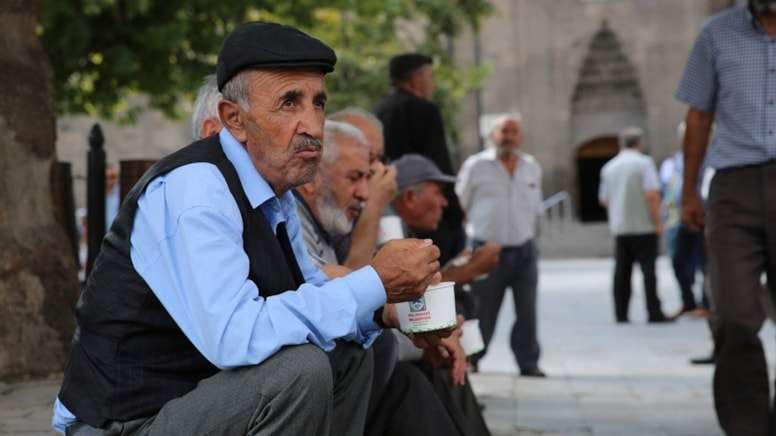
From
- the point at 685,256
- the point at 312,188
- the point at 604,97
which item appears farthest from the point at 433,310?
the point at 604,97

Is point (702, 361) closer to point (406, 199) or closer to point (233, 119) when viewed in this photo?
point (406, 199)

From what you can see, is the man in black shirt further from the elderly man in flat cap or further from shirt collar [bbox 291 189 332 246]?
the elderly man in flat cap

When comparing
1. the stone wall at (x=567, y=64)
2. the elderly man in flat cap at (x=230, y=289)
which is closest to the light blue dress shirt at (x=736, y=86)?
the elderly man in flat cap at (x=230, y=289)

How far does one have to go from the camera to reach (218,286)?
3.03 m

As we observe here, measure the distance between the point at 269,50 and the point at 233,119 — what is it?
0.73 ft

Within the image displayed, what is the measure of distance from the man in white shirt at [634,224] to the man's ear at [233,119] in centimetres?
1171

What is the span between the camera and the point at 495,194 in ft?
36.5

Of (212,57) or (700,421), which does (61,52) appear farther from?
(700,421)

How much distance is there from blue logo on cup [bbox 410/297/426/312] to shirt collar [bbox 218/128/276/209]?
57 cm

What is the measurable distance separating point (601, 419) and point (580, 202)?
35029 mm

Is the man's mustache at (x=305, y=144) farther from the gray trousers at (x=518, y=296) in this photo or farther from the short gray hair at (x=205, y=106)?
the gray trousers at (x=518, y=296)

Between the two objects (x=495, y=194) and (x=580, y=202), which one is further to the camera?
(x=580, y=202)

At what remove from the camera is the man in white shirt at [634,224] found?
14.9m

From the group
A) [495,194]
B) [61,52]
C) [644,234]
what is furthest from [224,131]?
[61,52]
